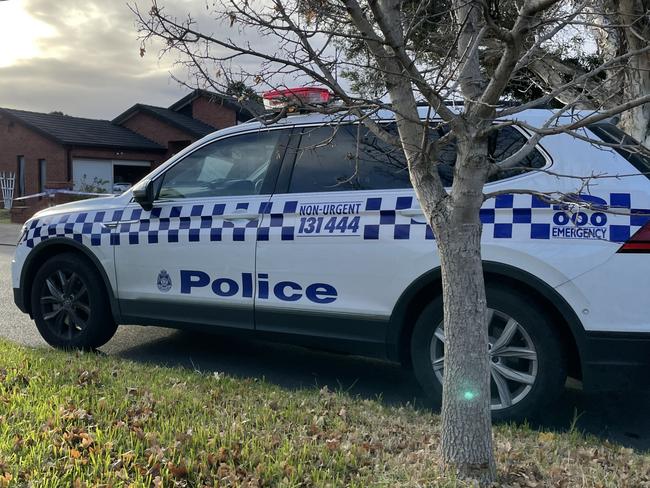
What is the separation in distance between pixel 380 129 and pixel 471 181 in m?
0.48

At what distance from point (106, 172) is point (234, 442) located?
25535 millimetres

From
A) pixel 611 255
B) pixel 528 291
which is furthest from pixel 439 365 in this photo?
pixel 611 255

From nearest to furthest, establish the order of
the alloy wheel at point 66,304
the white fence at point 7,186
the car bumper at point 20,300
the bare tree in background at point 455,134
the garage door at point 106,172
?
1. the bare tree in background at point 455,134
2. the alloy wheel at point 66,304
3. the car bumper at point 20,300
4. the garage door at point 106,172
5. the white fence at point 7,186

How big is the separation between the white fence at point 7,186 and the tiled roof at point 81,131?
8.58 ft

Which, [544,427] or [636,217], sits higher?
[636,217]

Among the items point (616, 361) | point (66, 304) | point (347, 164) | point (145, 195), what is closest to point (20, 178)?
point (66, 304)

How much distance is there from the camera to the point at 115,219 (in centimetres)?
497

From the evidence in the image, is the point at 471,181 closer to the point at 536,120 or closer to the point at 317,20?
the point at 317,20

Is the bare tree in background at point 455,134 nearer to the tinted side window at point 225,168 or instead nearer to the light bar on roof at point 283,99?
the light bar on roof at point 283,99

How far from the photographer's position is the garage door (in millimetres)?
25562

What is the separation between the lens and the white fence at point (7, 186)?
1101 inches

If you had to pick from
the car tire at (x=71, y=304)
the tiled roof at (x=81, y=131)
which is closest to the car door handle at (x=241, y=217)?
the car tire at (x=71, y=304)

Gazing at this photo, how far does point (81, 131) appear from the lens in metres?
27.5

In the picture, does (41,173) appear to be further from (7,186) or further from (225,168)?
(225,168)
